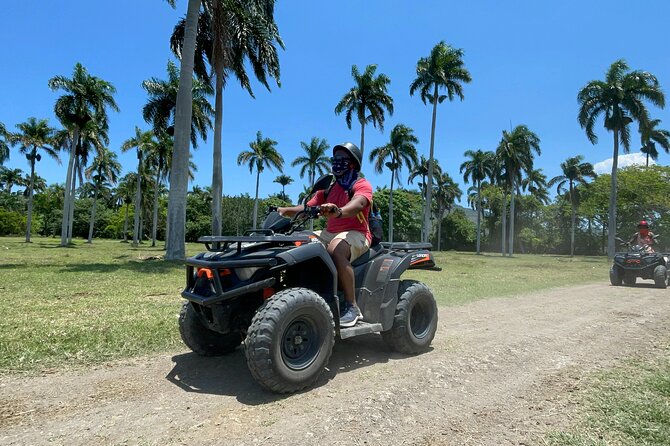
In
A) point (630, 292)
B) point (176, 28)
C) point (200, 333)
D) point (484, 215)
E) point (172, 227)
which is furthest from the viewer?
point (484, 215)

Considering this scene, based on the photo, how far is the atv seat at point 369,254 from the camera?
4.71 m

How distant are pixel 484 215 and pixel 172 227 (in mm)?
67372

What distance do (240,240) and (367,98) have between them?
35.0m

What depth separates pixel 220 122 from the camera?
2139cm

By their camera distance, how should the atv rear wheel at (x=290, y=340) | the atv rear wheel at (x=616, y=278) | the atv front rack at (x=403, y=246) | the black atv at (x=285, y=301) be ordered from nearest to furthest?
the atv rear wheel at (x=290, y=340) < the black atv at (x=285, y=301) < the atv front rack at (x=403, y=246) < the atv rear wheel at (x=616, y=278)

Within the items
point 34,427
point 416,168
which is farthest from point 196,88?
point 416,168

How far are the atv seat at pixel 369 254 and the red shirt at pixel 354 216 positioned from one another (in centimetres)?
16

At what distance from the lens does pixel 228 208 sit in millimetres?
68938

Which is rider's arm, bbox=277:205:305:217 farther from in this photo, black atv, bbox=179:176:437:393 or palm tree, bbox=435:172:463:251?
palm tree, bbox=435:172:463:251

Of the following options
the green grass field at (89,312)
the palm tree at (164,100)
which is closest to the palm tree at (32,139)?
the palm tree at (164,100)

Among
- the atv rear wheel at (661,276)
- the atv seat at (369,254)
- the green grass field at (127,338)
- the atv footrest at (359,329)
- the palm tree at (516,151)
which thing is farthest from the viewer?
the palm tree at (516,151)

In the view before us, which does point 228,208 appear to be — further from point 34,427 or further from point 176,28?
point 34,427

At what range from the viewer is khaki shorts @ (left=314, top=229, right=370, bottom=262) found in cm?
438

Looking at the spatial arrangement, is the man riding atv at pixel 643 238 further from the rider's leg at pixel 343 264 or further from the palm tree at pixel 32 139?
the palm tree at pixel 32 139
